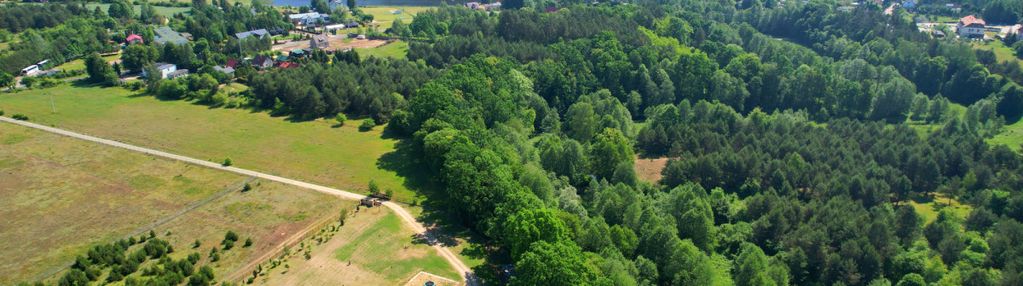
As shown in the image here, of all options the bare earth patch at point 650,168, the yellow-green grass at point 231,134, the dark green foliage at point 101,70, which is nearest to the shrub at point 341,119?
the yellow-green grass at point 231,134

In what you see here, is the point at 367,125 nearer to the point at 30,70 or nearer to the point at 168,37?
the point at 30,70

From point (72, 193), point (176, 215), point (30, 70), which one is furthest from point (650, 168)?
point (30, 70)

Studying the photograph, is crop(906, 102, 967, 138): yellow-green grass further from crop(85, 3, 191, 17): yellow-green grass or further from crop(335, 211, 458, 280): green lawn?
crop(85, 3, 191, 17): yellow-green grass

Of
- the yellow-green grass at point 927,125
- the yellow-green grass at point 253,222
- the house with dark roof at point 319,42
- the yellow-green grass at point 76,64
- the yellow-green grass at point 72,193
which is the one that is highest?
the yellow-green grass at point 76,64

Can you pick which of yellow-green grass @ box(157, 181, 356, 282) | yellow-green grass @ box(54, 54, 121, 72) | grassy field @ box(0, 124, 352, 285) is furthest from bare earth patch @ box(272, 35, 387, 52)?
yellow-green grass @ box(157, 181, 356, 282)

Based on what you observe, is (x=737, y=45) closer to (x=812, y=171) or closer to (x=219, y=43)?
(x=812, y=171)

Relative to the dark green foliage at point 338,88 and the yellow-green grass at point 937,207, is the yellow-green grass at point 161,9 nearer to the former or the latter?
the dark green foliage at point 338,88
